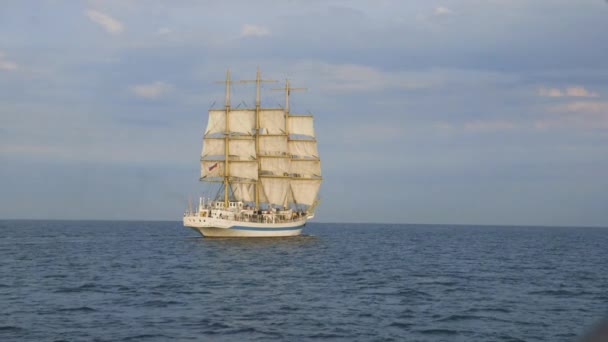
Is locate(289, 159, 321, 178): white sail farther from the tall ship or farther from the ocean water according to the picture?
the ocean water

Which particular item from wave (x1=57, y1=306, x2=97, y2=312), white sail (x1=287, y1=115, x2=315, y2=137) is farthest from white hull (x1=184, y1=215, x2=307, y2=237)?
wave (x1=57, y1=306, x2=97, y2=312)

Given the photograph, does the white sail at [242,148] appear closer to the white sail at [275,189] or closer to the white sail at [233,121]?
the white sail at [233,121]

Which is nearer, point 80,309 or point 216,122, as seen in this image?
point 80,309

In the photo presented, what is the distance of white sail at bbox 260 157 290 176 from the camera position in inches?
3937

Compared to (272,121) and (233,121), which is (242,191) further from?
(272,121)

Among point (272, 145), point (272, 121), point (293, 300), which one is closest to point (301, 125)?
point (272, 121)

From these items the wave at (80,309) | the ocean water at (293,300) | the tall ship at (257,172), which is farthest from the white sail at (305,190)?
the wave at (80,309)

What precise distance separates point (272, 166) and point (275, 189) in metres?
3.71

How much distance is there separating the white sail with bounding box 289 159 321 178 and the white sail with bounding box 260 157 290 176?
16.0 ft

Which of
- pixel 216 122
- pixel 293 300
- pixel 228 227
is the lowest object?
pixel 293 300

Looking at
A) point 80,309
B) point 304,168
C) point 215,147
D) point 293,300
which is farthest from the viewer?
point 304,168

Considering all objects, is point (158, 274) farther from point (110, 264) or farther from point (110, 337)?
point (110, 337)

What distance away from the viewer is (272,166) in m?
100

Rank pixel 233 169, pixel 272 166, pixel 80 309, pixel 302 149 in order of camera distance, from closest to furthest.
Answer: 1. pixel 80 309
2. pixel 233 169
3. pixel 272 166
4. pixel 302 149
